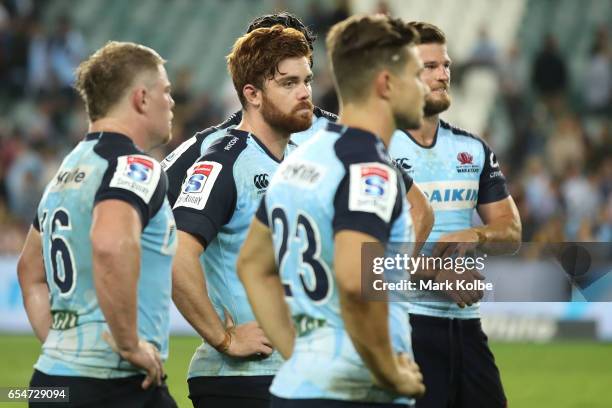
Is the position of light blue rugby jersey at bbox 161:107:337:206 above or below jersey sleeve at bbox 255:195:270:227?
above

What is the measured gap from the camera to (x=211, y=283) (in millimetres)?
5996

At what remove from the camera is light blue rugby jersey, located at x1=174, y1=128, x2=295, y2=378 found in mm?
5820

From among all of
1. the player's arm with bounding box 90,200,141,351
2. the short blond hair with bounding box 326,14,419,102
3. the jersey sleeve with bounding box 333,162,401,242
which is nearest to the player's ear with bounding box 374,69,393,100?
the short blond hair with bounding box 326,14,419,102

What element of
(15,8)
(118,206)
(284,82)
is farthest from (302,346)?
(15,8)

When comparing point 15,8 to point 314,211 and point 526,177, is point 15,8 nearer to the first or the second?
point 526,177

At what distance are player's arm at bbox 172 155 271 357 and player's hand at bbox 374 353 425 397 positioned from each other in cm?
145

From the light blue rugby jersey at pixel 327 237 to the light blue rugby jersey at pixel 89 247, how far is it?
2.25 ft

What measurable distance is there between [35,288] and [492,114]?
17294 mm

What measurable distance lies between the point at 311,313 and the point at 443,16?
19411 millimetres

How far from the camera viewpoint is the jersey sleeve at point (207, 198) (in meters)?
5.79

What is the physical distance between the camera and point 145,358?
4.91m

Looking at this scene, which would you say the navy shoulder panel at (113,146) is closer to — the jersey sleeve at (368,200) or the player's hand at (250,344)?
the jersey sleeve at (368,200)

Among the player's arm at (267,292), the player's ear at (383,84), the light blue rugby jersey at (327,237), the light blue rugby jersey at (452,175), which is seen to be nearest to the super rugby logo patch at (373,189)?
the light blue rugby jersey at (327,237)

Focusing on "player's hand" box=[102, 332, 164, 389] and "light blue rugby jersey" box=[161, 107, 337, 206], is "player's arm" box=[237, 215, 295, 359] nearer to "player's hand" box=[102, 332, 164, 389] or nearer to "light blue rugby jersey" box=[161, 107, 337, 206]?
"player's hand" box=[102, 332, 164, 389]
